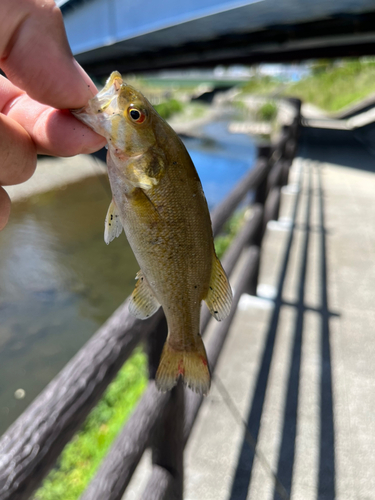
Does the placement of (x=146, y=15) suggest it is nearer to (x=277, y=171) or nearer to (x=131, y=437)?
(x=277, y=171)

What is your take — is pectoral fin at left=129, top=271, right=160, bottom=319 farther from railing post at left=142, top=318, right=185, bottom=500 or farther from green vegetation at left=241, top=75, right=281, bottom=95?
green vegetation at left=241, top=75, right=281, bottom=95

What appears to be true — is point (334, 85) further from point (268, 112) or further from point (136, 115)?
point (136, 115)

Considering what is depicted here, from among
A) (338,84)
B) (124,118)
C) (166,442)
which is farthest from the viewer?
(338,84)

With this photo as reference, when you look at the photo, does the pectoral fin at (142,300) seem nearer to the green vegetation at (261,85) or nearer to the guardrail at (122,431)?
the guardrail at (122,431)

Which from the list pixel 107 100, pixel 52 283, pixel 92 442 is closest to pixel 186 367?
pixel 107 100

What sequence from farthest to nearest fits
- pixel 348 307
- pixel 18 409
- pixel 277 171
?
1. pixel 277 171
2. pixel 18 409
3. pixel 348 307

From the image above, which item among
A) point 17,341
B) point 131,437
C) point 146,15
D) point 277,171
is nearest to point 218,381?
point 131,437
